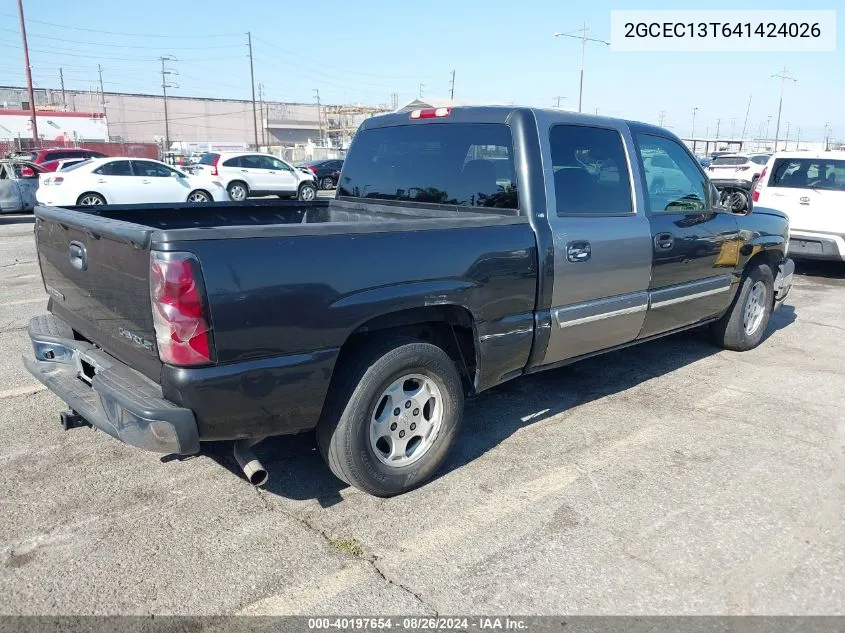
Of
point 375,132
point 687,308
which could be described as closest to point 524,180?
point 375,132

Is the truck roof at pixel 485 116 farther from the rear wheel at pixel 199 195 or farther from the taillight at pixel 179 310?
the rear wheel at pixel 199 195

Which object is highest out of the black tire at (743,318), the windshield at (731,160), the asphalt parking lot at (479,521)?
the windshield at (731,160)

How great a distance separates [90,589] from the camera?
103 inches

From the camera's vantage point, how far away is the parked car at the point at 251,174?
67.7 ft

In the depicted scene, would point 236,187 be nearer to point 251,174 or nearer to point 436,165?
point 251,174

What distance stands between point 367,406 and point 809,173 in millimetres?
9611

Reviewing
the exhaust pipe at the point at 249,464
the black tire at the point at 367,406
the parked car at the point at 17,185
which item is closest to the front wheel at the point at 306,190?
the parked car at the point at 17,185

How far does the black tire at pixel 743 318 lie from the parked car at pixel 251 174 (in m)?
17.2

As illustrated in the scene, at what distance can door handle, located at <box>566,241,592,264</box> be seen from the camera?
12.6ft

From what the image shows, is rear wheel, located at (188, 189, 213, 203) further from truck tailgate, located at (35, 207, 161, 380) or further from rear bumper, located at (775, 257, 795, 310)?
rear bumper, located at (775, 257, 795, 310)

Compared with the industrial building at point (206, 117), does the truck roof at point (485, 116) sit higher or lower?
lower

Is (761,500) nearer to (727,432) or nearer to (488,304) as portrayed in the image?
(727,432)

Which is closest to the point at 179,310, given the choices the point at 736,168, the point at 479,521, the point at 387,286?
the point at 387,286

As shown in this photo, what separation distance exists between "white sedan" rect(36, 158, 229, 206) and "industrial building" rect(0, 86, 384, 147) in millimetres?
67716
